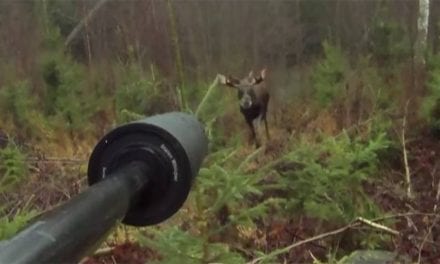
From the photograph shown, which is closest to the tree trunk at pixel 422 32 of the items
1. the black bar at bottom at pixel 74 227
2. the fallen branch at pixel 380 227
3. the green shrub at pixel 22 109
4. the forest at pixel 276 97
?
the forest at pixel 276 97

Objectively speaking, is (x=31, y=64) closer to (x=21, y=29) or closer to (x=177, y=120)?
(x=21, y=29)

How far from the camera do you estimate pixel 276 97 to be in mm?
18781

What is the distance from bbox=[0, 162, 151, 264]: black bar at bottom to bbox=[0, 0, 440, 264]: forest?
181 inches

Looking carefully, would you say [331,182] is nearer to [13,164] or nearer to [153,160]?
[13,164]

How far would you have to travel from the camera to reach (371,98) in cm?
1542

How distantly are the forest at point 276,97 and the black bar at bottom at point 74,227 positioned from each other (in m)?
4.60

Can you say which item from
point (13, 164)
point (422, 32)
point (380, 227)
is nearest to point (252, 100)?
point (422, 32)

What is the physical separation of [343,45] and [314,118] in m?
3.52

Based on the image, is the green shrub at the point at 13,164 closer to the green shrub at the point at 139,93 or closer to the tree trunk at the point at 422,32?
the green shrub at the point at 139,93

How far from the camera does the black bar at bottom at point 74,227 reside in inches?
39.9

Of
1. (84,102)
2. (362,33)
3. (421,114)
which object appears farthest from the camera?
(362,33)

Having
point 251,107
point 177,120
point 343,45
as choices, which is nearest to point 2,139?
point 251,107

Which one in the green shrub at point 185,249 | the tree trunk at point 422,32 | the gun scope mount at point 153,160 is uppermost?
the gun scope mount at point 153,160

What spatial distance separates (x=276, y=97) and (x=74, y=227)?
17.7 meters
